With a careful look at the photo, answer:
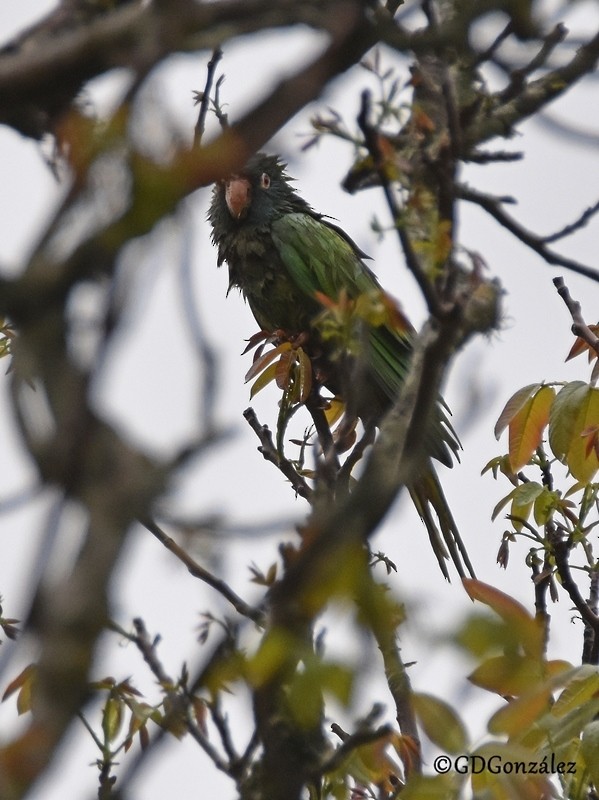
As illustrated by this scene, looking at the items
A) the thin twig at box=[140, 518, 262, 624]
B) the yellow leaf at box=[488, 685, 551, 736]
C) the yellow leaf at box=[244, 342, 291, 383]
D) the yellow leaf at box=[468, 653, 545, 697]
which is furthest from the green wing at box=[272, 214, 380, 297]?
the yellow leaf at box=[488, 685, 551, 736]

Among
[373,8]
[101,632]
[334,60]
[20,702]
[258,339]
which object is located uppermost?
[258,339]

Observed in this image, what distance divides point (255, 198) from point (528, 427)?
2.75 metres

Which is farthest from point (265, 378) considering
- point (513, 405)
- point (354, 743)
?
point (354, 743)

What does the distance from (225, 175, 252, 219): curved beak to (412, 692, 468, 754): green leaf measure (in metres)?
3.88

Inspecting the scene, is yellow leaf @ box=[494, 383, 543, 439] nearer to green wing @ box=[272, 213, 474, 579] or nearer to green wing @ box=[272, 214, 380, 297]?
green wing @ box=[272, 213, 474, 579]

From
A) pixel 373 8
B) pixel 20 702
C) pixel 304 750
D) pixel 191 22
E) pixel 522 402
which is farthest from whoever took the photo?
pixel 522 402

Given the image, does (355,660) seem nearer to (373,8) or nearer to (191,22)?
(191,22)

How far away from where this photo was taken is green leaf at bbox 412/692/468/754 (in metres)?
1.98

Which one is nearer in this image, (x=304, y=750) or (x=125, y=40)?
(x=125, y=40)

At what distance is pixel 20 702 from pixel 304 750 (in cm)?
149

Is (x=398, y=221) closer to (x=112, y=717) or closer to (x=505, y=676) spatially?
(x=505, y=676)

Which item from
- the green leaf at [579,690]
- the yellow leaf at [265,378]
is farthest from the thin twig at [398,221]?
the yellow leaf at [265,378]

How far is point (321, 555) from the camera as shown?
1.31m

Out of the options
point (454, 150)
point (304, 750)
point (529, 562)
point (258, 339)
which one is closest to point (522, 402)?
point (529, 562)
